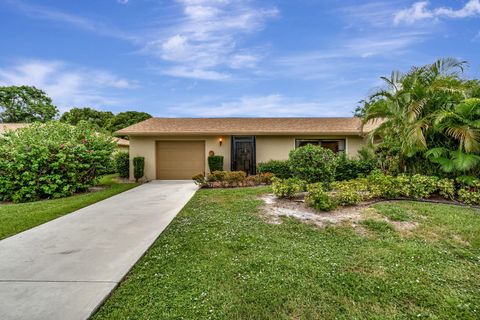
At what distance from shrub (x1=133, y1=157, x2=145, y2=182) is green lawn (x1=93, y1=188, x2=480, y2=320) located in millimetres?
8089

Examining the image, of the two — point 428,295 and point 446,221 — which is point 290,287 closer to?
point 428,295

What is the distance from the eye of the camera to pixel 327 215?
5.45 meters

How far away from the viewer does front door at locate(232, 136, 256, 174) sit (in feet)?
41.9

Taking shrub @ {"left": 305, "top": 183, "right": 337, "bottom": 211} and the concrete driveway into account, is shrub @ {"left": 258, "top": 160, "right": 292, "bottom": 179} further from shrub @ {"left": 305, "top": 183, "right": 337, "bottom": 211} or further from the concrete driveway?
the concrete driveway

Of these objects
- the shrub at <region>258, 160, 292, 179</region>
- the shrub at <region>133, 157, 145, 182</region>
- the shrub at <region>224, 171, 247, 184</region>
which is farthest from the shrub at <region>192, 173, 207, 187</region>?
the shrub at <region>133, 157, 145, 182</region>

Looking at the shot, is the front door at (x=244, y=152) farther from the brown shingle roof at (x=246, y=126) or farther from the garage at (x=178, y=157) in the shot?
the garage at (x=178, y=157)

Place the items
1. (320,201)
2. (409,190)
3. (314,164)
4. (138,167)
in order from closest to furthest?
(320,201) < (409,190) < (314,164) < (138,167)

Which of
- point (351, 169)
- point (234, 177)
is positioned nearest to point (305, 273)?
point (234, 177)

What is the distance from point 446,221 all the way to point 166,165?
1162 cm

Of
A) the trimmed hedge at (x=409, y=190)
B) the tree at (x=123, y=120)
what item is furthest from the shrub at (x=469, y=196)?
the tree at (x=123, y=120)

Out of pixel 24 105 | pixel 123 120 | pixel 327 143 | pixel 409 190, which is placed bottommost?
pixel 409 190

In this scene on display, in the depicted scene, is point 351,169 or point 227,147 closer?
point 351,169

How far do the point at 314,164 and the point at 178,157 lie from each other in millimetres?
7973

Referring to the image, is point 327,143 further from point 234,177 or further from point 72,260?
point 72,260
